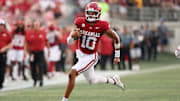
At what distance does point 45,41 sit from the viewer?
18000 mm

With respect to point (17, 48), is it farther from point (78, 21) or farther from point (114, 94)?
point (78, 21)

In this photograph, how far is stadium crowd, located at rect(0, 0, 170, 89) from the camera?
1742cm

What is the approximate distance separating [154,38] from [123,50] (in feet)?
21.4

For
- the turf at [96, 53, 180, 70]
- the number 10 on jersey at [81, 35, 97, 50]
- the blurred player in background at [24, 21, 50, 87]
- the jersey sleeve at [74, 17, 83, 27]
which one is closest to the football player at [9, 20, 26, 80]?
the blurred player in background at [24, 21, 50, 87]

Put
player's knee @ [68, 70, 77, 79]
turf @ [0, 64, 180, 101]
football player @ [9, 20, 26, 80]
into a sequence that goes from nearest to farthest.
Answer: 1. player's knee @ [68, 70, 77, 79]
2. turf @ [0, 64, 180, 101]
3. football player @ [9, 20, 26, 80]

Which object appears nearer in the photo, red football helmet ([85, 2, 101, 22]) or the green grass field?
red football helmet ([85, 2, 101, 22])

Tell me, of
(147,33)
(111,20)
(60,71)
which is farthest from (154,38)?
(60,71)

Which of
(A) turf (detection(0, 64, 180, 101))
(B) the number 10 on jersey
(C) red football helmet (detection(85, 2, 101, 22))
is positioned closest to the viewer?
(C) red football helmet (detection(85, 2, 101, 22))

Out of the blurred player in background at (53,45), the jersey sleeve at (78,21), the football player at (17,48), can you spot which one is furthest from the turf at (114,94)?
the blurred player in background at (53,45)

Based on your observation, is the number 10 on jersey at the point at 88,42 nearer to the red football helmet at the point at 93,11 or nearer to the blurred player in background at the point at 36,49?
the red football helmet at the point at 93,11

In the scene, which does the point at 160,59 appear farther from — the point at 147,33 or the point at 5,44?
the point at 5,44

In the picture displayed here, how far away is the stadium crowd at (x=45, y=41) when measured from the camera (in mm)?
17422

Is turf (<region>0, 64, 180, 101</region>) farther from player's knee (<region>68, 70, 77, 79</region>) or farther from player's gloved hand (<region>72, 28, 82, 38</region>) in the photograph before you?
player's gloved hand (<region>72, 28, 82, 38</region>)

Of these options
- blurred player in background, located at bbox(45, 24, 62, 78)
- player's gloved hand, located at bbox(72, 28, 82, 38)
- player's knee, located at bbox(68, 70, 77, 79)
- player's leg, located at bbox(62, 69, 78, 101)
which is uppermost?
player's gloved hand, located at bbox(72, 28, 82, 38)
